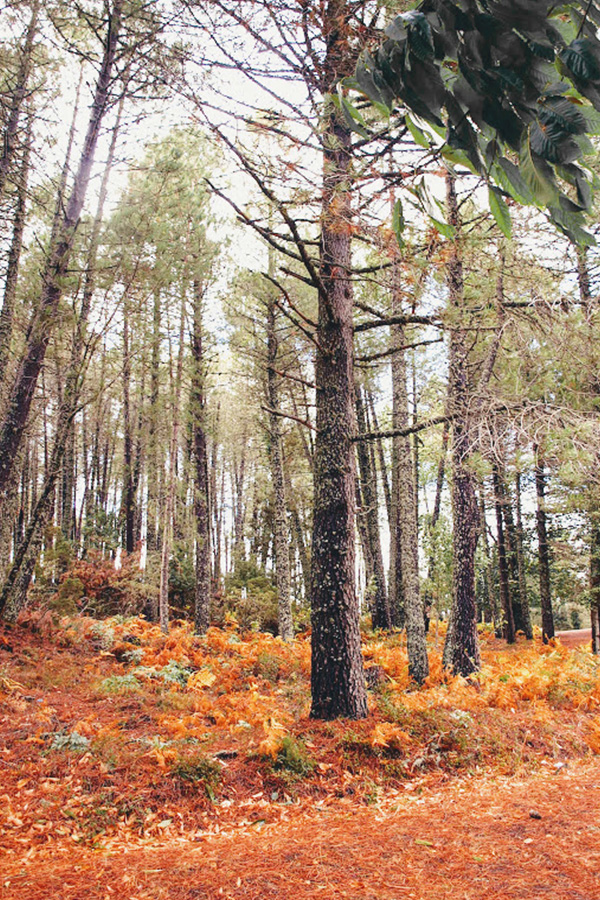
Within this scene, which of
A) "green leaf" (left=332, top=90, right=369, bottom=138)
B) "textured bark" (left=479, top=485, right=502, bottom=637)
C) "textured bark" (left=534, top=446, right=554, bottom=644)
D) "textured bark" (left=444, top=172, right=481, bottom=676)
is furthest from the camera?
"textured bark" (left=479, top=485, right=502, bottom=637)

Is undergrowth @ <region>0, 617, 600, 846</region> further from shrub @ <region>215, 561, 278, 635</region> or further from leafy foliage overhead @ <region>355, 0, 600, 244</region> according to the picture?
shrub @ <region>215, 561, 278, 635</region>

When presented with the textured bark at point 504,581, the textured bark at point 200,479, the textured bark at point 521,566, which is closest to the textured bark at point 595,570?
the textured bark at point 504,581

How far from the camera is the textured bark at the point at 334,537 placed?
498 cm

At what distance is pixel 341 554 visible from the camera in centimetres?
504

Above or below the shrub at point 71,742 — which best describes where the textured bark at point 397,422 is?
above

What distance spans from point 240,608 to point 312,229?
394 inches

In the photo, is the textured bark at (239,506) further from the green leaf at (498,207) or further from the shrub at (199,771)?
the green leaf at (498,207)

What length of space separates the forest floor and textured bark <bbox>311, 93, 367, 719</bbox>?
355mm

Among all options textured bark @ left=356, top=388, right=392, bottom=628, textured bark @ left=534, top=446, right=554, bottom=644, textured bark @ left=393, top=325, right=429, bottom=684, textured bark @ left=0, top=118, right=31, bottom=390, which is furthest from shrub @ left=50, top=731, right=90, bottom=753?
textured bark @ left=534, top=446, right=554, bottom=644

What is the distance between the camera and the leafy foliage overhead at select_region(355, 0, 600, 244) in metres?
0.86

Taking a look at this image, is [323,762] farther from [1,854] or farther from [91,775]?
[1,854]

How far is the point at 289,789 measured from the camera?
416cm

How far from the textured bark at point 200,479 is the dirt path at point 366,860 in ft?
29.0

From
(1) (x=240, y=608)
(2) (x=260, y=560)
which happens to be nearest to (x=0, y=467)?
(1) (x=240, y=608)
